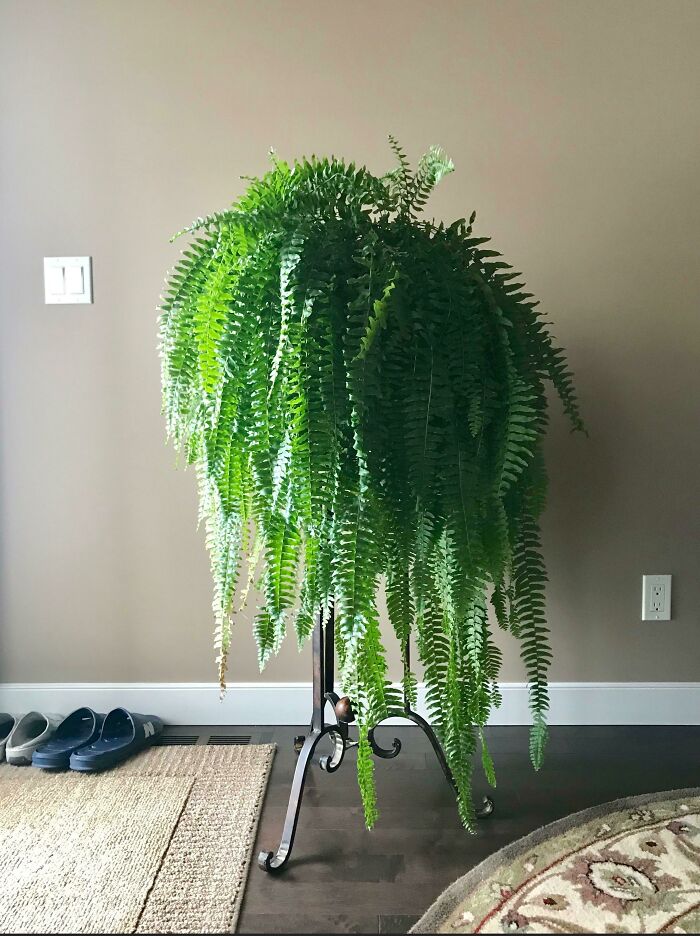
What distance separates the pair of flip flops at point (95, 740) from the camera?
177 centimetres

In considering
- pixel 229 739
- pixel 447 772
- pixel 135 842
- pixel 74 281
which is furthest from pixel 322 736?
pixel 74 281

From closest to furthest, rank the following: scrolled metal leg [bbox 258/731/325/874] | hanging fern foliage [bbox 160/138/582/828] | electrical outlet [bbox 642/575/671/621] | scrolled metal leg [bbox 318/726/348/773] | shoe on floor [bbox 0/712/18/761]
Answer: hanging fern foliage [bbox 160/138/582/828] → scrolled metal leg [bbox 258/731/325/874] → scrolled metal leg [bbox 318/726/348/773] → shoe on floor [bbox 0/712/18/761] → electrical outlet [bbox 642/575/671/621]

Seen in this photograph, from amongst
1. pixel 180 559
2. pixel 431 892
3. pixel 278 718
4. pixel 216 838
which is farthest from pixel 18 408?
pixel 431 892

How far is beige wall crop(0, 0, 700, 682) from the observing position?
195cm

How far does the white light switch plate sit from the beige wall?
1.2 inches

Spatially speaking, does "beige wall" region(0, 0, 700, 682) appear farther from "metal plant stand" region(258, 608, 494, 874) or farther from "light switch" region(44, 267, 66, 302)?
"metal plant stand" region(258, 608, 494, 874)

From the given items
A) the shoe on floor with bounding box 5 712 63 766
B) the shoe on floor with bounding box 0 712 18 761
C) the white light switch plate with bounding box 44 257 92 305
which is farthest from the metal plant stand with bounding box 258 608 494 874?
the white light switch plate with bounding box 44 257 92 305

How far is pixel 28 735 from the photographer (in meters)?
1.90

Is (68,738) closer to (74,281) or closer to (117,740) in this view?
(117,740)

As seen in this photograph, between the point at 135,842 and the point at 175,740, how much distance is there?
490 millimetres

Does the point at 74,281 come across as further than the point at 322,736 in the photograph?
Yes

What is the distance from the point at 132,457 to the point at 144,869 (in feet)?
3.32

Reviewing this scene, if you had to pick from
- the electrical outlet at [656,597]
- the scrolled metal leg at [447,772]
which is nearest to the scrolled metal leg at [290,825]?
the scrolled metal leg at [447,772]

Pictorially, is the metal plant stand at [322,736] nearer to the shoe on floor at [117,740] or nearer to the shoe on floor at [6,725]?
the shoe on floor at [117,740]
